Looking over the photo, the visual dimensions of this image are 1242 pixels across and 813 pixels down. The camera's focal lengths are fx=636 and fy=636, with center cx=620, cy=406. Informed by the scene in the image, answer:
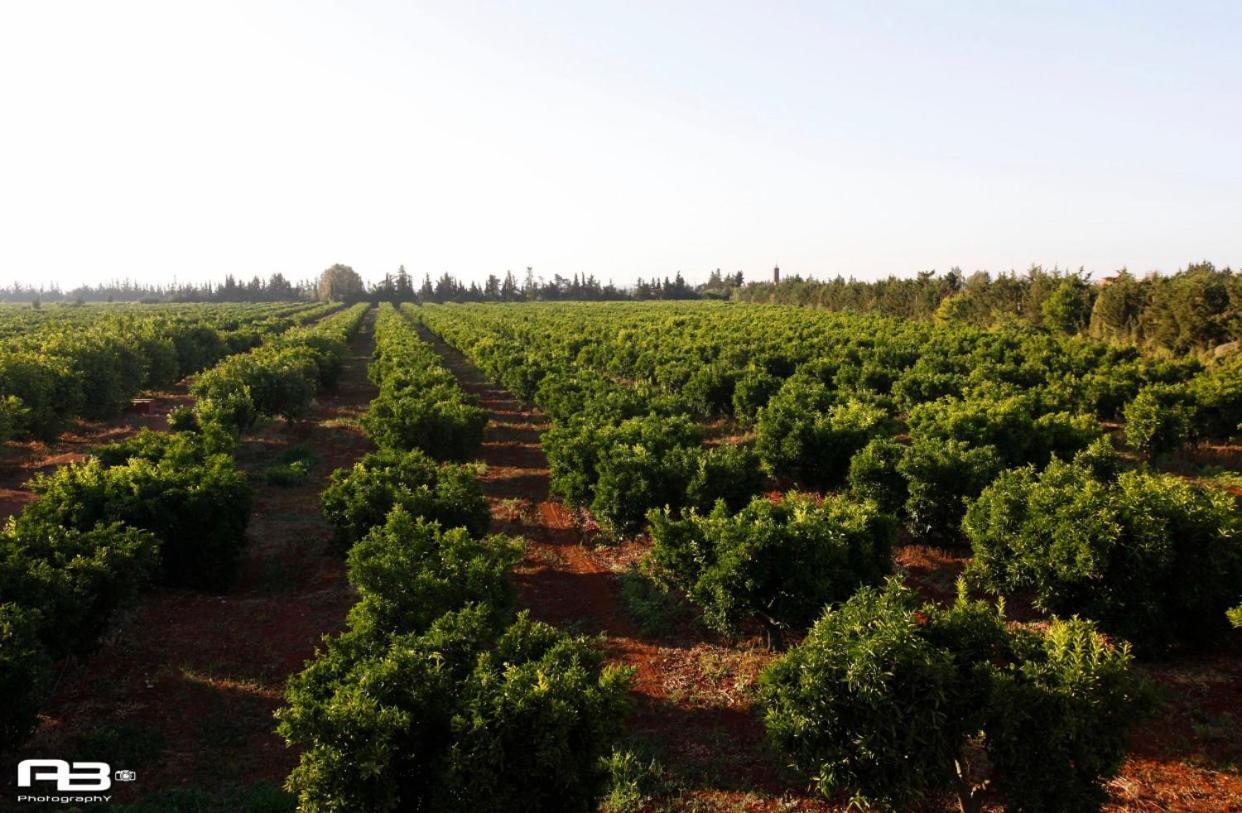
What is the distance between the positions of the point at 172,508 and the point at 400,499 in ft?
16.9

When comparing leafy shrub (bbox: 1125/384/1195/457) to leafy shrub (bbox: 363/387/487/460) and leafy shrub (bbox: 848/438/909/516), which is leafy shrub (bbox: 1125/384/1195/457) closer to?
leafy shrub (bbox: 848/438/909/516)

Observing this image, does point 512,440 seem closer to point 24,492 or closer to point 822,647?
point 24,492

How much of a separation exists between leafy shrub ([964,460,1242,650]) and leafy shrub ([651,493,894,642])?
257 cm

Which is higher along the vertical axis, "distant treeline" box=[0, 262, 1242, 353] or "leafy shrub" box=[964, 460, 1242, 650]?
"distant treeline" box=[0, 262, 1242, 353]

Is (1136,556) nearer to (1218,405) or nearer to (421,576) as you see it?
(421,576)

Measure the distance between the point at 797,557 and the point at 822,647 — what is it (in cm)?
325

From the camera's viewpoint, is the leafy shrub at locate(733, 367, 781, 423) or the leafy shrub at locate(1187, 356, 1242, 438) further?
the leafy shrub at locate(733, 367, 781, 423)

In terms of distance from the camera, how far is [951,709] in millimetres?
7391

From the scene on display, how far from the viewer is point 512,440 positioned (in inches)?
1156

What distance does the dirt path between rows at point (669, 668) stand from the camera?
9023 millimetres

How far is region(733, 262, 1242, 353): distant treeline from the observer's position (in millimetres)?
41375

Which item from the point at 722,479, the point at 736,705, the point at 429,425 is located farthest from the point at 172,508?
the point at 736,705

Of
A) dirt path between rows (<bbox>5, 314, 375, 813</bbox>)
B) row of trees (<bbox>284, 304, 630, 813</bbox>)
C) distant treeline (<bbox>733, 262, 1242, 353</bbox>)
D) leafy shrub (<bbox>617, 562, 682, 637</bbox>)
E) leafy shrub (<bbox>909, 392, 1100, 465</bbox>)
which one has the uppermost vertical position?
distant treeline (<bbox>733, 262, 1242, 353</bbox>)

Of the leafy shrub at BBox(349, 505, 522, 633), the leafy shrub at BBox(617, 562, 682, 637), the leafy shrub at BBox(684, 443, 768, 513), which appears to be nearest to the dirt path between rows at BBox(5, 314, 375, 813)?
the leafy shrub at BBox(349, 505, 522, 633)
